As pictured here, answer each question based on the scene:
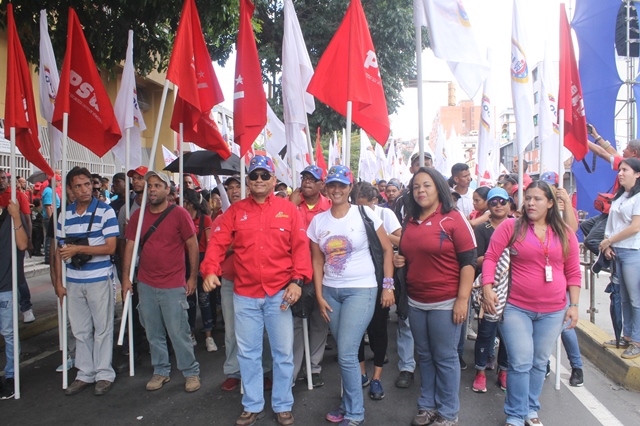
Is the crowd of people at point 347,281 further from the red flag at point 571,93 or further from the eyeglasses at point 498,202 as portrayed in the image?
the red flag at point 571,93

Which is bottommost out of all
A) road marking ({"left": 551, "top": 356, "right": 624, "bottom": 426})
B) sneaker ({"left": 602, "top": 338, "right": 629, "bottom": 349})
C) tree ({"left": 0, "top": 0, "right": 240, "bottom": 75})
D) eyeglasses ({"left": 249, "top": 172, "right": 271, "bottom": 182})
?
road marking ({"left": 551, "top": 356, "right": 624, "bottom": 426})

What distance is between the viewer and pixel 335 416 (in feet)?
12.9

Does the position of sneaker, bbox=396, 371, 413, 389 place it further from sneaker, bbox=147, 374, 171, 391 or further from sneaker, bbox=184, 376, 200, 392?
sneaker, bbox=147, 374, 171, 391

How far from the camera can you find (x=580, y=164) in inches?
225

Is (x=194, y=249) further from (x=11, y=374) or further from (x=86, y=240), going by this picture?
(x=11, y=374)

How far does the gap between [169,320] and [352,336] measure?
1.84m

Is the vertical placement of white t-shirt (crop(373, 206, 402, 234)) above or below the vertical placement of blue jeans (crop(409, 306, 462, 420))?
above

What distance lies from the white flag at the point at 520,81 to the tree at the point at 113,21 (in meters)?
4.31

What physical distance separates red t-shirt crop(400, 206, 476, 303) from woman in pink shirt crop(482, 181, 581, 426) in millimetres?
303

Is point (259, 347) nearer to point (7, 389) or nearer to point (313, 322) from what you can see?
point (313, 322)

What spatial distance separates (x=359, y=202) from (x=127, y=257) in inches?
90.0

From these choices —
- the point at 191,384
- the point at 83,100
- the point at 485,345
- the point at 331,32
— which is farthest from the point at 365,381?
the point at 331,32

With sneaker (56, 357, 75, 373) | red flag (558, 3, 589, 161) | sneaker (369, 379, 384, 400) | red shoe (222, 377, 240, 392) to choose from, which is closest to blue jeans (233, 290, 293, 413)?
red shoe (222, 377, 240, 392)

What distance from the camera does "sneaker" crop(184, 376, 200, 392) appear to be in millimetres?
4574
